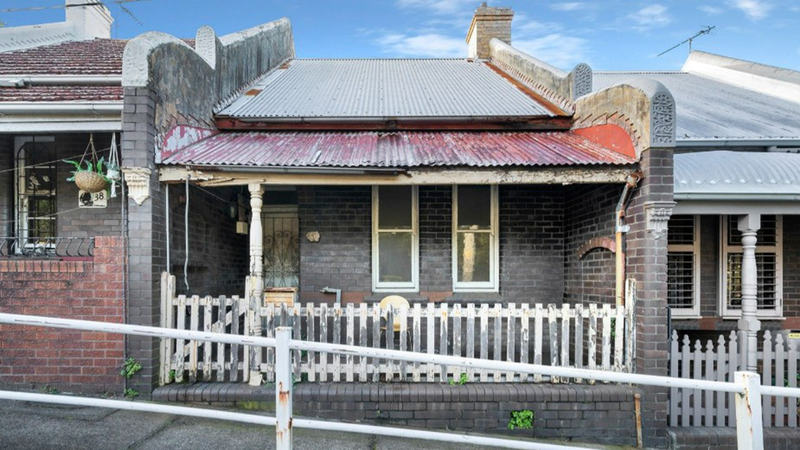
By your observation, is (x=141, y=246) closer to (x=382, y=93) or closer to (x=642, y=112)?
(x=382, y=93)

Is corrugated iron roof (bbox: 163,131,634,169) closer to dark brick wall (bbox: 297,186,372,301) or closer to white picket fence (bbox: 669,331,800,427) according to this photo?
dark brick wall (bbox: 297,186,372,301)

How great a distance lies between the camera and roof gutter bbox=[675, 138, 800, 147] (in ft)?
21.0

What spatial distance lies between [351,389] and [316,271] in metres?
2.78

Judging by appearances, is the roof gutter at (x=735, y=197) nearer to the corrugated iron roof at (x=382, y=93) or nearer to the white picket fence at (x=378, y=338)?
the white picket fence at (x=378, y=338)

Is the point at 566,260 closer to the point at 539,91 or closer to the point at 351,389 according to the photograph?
the point at 539,91

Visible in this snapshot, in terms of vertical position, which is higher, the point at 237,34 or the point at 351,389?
the point at 237,34

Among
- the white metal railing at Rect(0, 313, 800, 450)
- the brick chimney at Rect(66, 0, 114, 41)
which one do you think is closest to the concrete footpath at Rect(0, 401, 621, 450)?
the white metal railing at Rect(0, 313, 800, 450)

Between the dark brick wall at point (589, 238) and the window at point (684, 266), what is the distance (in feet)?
4.91

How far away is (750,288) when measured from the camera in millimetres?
5402

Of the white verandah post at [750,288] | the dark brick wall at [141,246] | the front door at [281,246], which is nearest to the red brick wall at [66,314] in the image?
the dark brick wall at [141,246]

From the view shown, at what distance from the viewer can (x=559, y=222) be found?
7.23 metres

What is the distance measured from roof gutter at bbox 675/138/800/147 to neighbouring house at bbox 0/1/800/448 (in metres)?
0.04

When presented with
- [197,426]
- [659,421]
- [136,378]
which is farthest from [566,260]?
[136,378]

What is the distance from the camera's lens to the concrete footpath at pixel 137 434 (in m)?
3.62
